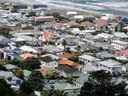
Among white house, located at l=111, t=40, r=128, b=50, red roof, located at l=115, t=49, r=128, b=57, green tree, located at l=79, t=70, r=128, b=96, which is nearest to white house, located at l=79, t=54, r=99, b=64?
red roof, located at l=115, t=49, r=128, b=57

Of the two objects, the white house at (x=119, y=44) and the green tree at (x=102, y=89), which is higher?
the green tree at (x=102, y=89)

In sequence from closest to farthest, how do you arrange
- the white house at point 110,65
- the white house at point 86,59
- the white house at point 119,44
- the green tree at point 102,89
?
the green tree at point 102,89 → the white house at point 110,65 → the white house at point 86,59 → the white house at point 119,44

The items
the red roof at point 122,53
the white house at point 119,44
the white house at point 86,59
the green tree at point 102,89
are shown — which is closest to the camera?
the green tree at point 102,89

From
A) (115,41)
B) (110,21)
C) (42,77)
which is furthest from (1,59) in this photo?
(110,21)

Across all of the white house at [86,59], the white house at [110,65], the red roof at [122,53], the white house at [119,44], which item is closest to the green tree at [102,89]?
the white house at [110,65]

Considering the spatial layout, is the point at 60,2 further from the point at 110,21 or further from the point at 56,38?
the point at 56,38

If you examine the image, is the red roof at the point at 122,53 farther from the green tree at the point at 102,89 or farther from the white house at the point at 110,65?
the green tree at the point at 102,89

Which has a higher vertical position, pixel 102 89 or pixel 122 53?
pixel 102 89

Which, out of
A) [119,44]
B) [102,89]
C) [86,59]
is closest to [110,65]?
[86,59]

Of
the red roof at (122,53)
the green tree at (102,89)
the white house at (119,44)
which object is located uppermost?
the green tree at (102,89)

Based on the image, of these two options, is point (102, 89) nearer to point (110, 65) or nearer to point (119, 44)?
point (110, 65)

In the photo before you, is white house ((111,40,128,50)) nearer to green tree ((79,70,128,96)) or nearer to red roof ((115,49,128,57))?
red roof ((115,49,128,57))

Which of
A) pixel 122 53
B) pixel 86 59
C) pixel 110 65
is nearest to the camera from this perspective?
pixel 110 65
